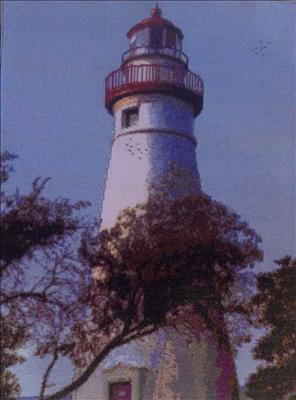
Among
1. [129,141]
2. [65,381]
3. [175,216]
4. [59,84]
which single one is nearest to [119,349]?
[65,381]

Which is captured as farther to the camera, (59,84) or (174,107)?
(174,107)

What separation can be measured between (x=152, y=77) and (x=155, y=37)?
25 cm

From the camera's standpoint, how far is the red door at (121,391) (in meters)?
4.65

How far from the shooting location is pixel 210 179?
4602mm

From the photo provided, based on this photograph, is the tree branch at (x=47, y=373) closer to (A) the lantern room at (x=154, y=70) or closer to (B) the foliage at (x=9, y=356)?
(B) the foliage at (x=9, y=356)

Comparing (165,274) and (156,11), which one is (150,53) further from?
(165,274)

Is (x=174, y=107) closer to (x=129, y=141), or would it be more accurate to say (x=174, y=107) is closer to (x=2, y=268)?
(x=129, y=141)

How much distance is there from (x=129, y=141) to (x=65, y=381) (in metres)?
1.31

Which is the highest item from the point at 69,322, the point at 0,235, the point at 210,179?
the point at 210,179

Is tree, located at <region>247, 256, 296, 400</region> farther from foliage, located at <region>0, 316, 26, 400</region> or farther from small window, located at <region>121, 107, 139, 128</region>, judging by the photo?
foliage, located at <region>0, 316, 26, 400</region>

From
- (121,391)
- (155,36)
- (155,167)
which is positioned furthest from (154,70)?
(121,391)

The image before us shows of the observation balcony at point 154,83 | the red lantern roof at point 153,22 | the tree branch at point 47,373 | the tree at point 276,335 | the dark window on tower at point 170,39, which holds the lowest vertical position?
the tree branch at point 47,373

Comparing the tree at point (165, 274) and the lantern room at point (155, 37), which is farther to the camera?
the lantern room at point (155, 37)

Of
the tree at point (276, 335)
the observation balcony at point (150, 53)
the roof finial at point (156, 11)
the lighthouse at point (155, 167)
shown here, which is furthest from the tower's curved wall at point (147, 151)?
the tree at point (276, 335)
